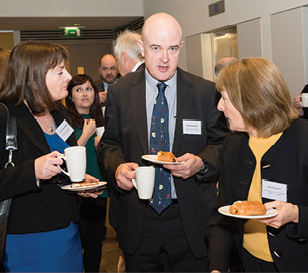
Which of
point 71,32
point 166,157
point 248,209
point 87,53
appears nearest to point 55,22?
point 71,32

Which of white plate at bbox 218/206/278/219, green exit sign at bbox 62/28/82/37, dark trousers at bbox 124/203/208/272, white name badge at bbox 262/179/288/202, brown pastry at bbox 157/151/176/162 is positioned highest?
green exit sign at bbox 62/28/82/37

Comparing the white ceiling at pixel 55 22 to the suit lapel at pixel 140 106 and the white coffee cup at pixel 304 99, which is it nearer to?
the white coffee cup at pixel 304 99

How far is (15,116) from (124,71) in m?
1.78

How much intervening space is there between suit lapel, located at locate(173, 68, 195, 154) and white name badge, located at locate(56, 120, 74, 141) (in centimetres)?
65

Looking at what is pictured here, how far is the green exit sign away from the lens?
11.5 m

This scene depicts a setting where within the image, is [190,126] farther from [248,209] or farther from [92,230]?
[92,230]

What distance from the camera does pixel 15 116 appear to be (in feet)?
7.07

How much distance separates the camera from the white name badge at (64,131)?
7.83ft

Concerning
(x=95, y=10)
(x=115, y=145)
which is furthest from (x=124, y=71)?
(x=95, y=10)

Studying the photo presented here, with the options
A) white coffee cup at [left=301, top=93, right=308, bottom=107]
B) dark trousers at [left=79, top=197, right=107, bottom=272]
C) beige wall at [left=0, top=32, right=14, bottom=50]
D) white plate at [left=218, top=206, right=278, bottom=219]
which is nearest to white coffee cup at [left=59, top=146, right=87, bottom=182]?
white plate at [left=218, top=206, right=278, bottom=219]

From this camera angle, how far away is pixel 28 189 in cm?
202

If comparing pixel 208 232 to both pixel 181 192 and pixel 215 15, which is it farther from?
pixel 215 15

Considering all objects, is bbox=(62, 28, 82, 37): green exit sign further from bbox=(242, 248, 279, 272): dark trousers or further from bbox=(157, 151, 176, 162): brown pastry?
bbox=(242, 248, 279, 272): dark trousers

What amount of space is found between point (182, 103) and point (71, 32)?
32.5ft
